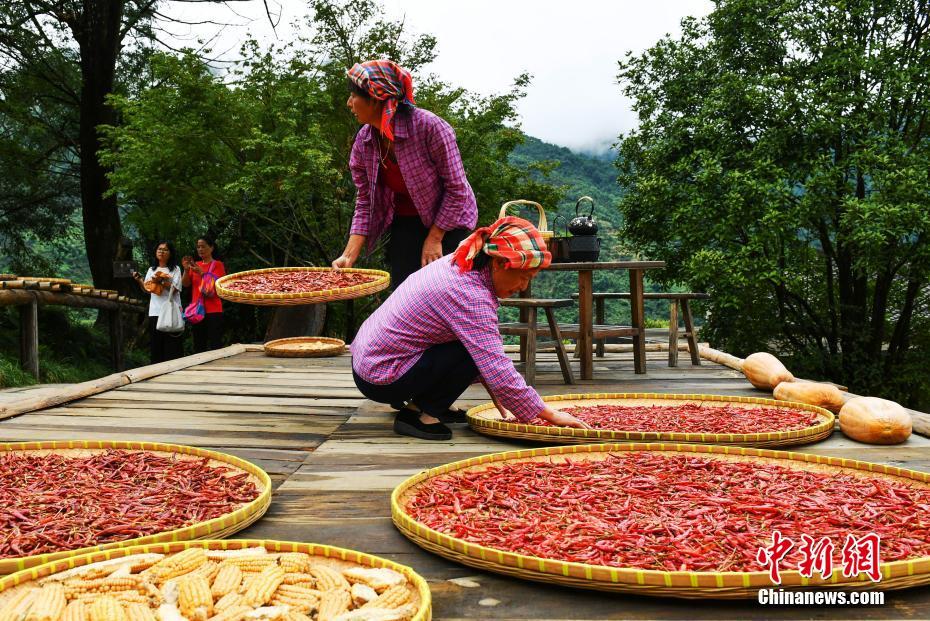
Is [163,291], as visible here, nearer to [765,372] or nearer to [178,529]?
[765,372]

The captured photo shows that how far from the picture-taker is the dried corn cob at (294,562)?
1740 millimetres

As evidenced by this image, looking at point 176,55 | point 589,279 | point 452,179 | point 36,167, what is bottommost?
point 589,279

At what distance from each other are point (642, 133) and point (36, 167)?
11.4 meters

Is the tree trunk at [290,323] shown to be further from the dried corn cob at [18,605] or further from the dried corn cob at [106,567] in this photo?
the dried corn cob at [18,605]

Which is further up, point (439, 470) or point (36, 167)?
point (36, 167)

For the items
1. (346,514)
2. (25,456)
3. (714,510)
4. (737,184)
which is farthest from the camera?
(737,184)

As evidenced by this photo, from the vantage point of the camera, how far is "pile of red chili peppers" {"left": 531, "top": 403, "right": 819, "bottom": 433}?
3.30m

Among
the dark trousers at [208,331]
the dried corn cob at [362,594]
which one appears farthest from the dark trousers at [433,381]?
the dark trousers at [208,331]

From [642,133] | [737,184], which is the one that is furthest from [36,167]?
[737,184]

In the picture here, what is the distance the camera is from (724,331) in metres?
13.7

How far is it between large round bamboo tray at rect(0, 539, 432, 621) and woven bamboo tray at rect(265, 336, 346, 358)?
4943 mm

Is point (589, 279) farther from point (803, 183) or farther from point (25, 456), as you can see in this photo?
point (803, 183)

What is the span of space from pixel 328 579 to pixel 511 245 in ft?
4.96

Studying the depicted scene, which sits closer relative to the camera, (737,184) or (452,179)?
(452,179)
